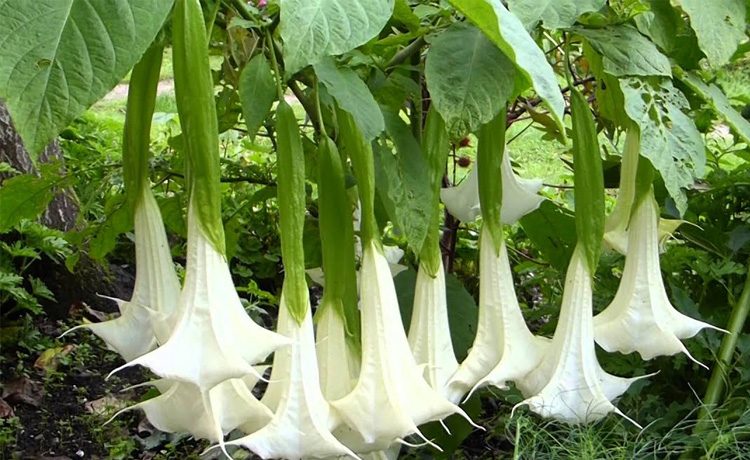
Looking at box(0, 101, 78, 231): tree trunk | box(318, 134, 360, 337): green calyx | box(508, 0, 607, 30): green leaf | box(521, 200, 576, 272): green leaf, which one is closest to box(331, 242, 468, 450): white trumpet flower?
box(318, 134, 360, 337): green calyx

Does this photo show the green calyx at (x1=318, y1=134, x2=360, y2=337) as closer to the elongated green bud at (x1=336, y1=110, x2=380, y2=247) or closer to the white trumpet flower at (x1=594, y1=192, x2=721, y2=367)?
the elongated green bud at (x1=336, y1=110, x2=380, y2=247)

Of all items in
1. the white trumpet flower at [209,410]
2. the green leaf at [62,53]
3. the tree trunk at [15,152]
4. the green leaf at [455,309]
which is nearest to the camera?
the green leaf at [62,53]

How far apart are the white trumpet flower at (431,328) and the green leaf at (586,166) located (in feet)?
0.50

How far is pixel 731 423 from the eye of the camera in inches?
45.2

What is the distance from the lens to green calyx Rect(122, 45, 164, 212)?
74 cm

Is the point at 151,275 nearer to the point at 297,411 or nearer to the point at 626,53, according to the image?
the point at 297,411

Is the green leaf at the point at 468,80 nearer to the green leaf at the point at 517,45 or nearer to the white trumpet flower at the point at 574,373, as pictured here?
the green leaf at the point at 517,45

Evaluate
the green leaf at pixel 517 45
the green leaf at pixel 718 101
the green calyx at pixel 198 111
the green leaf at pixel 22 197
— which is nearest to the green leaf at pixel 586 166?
the green leaf at pixel 718 101

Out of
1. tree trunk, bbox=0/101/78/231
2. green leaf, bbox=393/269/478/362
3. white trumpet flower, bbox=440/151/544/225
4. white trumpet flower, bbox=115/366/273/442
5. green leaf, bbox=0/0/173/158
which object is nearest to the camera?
green leaf, bbox=0/0/173/158

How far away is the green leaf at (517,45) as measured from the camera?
1.98 ft

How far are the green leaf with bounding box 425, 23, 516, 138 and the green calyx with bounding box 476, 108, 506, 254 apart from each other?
0.12 meters

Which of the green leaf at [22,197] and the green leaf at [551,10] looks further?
the green leaf at [22,197]

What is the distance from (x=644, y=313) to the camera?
92 cm

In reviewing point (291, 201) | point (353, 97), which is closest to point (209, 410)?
point (291, 201)
